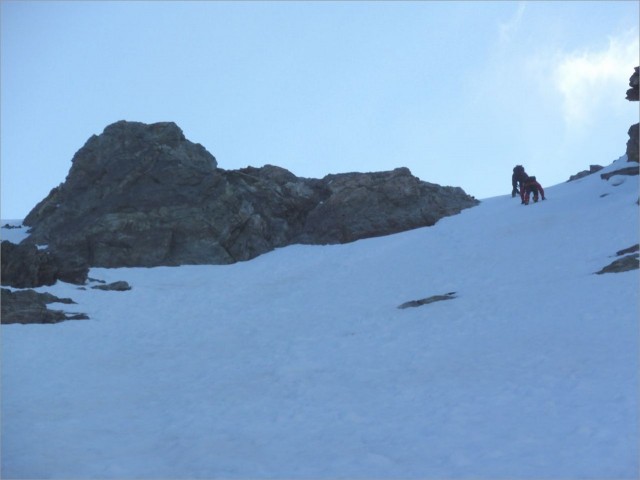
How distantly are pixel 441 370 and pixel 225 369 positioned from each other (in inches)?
245

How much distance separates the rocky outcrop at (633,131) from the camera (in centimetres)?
3731

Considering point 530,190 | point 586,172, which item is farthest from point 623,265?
point 586,172

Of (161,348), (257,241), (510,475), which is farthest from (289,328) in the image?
→ (257,241)

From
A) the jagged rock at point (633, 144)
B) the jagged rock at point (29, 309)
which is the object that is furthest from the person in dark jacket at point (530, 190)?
the jagged rock at point (29, 309)

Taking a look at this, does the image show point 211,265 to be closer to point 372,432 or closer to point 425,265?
point 425,265

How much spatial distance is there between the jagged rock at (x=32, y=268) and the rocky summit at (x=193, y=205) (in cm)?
637

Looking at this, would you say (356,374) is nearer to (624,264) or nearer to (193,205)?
(624,264)

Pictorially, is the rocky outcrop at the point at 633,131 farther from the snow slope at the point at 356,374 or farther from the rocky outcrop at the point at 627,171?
the snow slope at the point at 356,374

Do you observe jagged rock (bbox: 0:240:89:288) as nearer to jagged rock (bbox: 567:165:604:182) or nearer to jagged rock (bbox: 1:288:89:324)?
jagged rock (bbox: 1:288:89:324)

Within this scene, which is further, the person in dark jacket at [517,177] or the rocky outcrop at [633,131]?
the person in dark jacket at [517,177]

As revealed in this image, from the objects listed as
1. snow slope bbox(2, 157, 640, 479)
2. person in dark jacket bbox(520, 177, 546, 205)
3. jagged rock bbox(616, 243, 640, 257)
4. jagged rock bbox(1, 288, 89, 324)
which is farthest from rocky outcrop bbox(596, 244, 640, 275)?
jagged rock bbox(1, 288, 89, 324)

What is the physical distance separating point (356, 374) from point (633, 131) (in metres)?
31.1

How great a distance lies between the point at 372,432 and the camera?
12.7 m

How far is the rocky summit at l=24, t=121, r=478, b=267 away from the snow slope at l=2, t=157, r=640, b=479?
6554 millimetres
